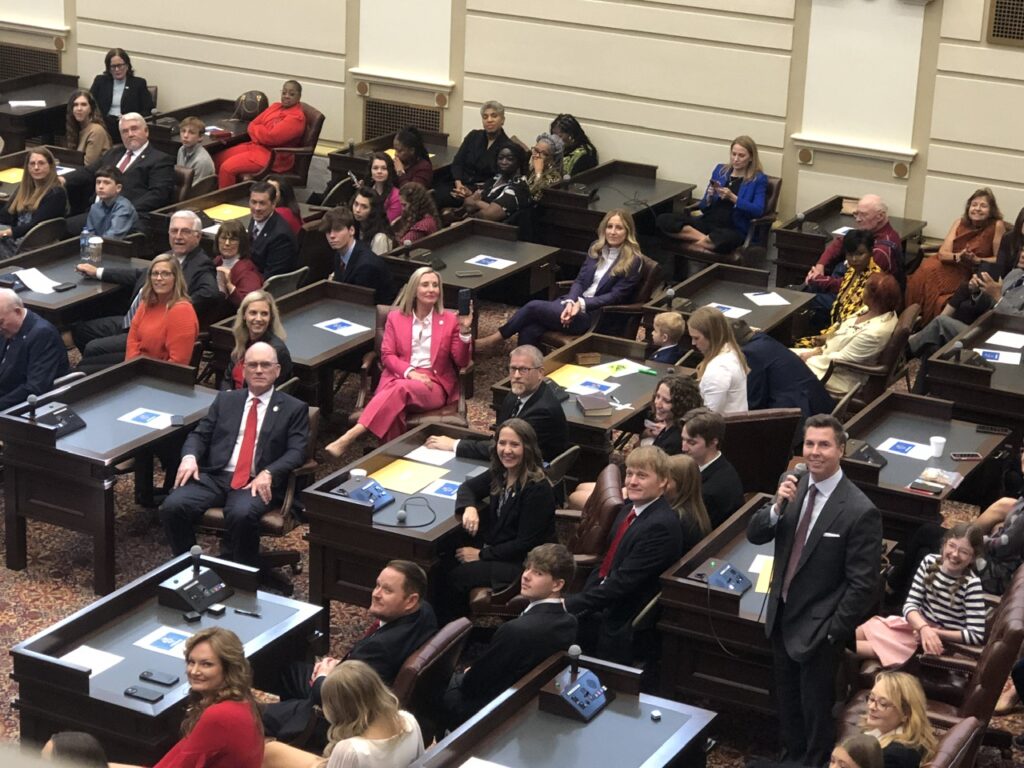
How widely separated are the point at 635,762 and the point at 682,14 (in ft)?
26.1

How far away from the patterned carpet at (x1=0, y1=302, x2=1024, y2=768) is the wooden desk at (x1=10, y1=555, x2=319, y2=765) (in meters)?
0.68

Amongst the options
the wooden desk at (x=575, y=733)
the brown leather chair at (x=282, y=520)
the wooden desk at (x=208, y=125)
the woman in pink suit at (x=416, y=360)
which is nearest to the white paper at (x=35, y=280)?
the woman in pink suit at (x=416, y=360)

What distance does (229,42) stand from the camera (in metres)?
14.2

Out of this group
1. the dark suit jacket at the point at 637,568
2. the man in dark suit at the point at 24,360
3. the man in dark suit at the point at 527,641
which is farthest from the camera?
the man in dark suit at the point at 24,360

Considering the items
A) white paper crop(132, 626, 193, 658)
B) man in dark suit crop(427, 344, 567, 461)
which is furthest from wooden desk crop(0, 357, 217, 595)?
white paper crop(132, 626, 193, 658)

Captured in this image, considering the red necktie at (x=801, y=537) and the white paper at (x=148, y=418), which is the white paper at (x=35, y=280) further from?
the red necktie at (x=801, y=537)

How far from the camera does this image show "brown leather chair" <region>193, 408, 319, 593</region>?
24.2 ft

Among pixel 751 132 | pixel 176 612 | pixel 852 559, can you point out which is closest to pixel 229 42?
pixel 751 132

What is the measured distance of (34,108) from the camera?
45.3 ft

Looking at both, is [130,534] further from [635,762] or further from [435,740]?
[635,762]

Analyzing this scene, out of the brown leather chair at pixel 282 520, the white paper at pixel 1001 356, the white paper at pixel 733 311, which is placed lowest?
the brown leather chair at pixel 282 520

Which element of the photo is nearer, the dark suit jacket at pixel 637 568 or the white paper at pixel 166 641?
the white paper at pixel 166 641

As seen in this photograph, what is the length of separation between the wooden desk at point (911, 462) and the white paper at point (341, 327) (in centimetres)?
280

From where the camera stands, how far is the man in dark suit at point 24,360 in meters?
8.16
